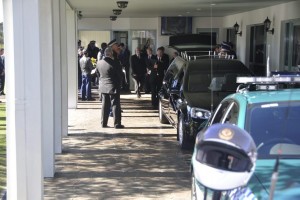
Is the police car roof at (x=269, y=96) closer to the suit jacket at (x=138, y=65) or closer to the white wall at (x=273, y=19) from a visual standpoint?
the white wall at (x=273, y=19)

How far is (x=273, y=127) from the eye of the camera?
440 centimetres

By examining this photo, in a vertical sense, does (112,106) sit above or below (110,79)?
below

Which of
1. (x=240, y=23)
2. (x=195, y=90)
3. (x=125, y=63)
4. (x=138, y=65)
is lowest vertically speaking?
(x=195, y=90)

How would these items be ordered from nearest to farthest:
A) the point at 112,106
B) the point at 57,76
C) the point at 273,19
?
1. the point at 57,76
2. the point at 112,106
3. the point at 273,19

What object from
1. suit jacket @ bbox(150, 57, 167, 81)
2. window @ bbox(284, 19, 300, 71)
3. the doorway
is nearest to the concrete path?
suit jacket @ bbox(150, 57, 167, 81)

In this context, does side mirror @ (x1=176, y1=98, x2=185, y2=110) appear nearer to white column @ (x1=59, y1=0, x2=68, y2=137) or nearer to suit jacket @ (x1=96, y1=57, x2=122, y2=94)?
suit jacket @ (x1=96, y1=57, x2=122, y2=94)

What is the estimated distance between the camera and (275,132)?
4363 millimetres

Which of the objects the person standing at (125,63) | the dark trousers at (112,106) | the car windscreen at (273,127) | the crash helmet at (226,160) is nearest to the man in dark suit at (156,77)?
the dark trousers at (112,106)

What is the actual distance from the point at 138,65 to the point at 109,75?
6.75 metres

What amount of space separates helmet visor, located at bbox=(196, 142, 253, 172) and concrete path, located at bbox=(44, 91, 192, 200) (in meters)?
4.41

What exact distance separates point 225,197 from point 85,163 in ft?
17.5

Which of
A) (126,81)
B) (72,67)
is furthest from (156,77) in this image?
(126,81)

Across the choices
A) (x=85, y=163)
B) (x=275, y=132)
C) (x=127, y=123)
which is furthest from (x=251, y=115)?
(x=127, y=123)

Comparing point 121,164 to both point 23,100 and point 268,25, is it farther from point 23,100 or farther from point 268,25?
point 268,25
